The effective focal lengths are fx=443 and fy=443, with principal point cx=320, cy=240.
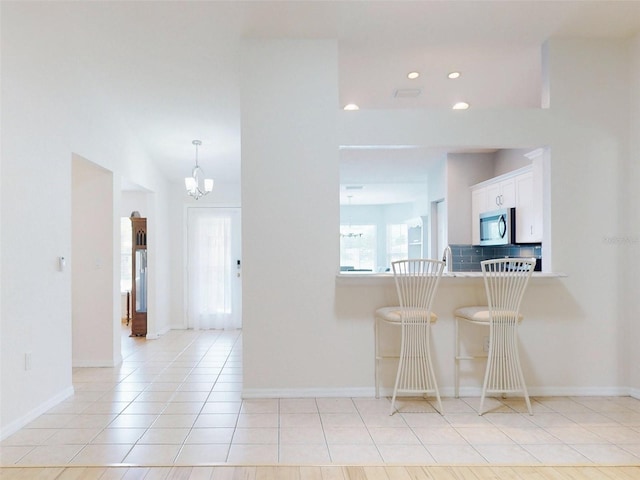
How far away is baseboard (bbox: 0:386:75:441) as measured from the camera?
276 centimetres

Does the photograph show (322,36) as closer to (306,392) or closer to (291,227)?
(291,227)

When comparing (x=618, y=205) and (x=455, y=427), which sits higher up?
(x=618, y=205)

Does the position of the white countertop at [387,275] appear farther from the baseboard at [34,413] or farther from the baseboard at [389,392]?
the baseboard at [34,413]

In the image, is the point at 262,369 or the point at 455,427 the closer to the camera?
the point at 455,427

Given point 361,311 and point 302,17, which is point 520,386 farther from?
point 302,17

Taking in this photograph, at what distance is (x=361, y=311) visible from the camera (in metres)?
3.50

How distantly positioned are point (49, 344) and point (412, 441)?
2712 millimetres

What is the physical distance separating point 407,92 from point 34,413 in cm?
419

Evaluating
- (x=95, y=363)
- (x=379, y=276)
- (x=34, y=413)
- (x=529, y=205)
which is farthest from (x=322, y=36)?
(x=95, y=363)

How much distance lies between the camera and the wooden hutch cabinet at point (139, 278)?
20.6 ft

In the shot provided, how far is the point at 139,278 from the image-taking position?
6367 mm

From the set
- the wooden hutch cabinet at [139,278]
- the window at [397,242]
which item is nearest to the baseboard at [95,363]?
the wooden hutch cabinet at [139,278]

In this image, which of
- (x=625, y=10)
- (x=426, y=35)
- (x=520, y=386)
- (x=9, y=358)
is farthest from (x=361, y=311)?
(x=625, y=10)

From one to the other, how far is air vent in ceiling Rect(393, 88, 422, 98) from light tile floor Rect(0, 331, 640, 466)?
9.60ft
